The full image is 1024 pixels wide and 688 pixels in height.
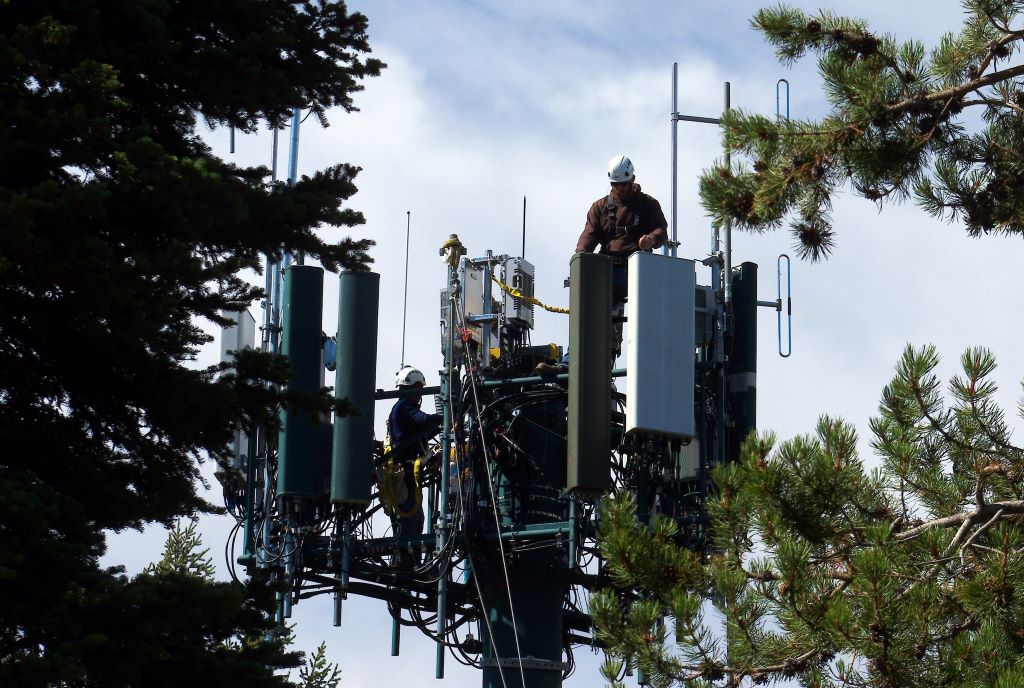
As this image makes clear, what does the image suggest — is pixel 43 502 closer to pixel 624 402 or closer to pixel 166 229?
pixel 166 229

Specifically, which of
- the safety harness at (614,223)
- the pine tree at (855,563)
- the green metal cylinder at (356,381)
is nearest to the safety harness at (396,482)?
the green metal cylinder at (356,381)

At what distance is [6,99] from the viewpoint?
51.1 feet

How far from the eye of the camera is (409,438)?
86.7ft

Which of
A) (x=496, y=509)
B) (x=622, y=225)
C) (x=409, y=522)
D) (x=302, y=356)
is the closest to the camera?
(x=622, y=225)

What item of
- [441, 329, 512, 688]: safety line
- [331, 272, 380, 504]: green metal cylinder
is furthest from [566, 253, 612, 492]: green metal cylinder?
[331, 272, 380, 504]: green metal cylinder

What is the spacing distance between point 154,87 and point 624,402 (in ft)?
31.9

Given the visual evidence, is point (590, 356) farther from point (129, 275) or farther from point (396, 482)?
point (129, 275)

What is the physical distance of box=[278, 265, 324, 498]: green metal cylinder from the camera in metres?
25.8

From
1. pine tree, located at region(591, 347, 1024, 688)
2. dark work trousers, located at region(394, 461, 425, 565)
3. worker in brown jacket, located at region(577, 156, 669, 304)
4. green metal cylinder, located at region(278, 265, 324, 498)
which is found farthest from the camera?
dark work trousers, located at region(394, 461, 425, 565)

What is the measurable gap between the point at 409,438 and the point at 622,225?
3875mm

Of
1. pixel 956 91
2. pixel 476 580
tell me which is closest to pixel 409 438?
pixel 476 580

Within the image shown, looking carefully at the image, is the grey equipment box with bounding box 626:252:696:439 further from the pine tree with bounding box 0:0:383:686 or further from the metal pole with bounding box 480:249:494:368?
the pine tree with bounding box 0:0:383:686

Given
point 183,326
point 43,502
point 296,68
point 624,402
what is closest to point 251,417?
point 183,326

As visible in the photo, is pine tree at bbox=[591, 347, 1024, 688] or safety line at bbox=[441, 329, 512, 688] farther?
safety line at bbox=[441, 329, 512, 688]
